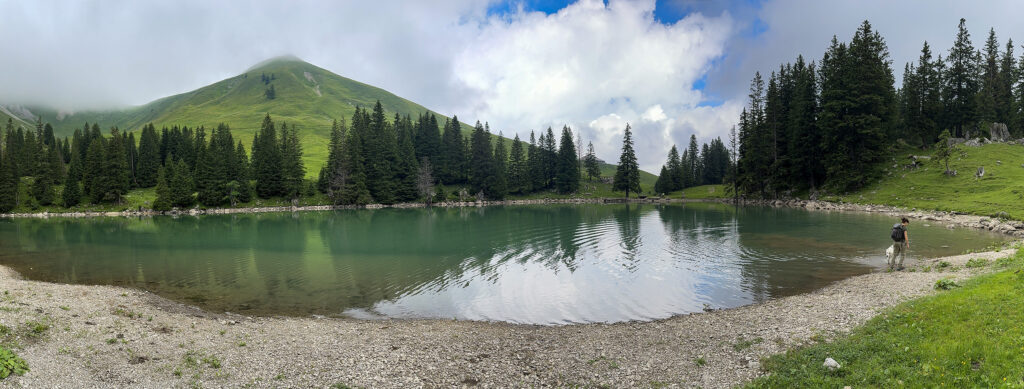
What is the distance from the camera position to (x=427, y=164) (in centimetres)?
13050

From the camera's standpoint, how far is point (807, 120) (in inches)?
3442

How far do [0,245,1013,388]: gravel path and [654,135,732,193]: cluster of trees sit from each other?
140167 mm

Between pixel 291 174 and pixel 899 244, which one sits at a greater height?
pixel 291 174

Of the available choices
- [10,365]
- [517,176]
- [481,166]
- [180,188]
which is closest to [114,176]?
[180,188]

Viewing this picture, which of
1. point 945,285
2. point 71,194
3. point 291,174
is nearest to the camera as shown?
point 945,285

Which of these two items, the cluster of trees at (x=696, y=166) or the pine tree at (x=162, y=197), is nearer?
the pine tree at (x=162, y=197)

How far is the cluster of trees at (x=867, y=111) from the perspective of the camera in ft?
251

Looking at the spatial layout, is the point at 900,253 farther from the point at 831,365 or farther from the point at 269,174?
the point at 269,174

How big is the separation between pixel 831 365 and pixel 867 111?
8889 cm

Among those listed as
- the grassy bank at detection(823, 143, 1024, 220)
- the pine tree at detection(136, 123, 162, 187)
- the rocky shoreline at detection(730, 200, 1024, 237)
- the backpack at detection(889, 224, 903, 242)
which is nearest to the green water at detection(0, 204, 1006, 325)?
the rocky shoreline at detection(730, 200, 1024, 237)

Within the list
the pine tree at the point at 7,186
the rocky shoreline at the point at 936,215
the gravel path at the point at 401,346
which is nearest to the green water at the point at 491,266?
the rocky shoreline at the point at 936,215

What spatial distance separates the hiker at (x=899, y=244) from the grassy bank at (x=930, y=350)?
38.6 ft

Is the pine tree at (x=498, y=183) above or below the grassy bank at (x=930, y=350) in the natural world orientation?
above

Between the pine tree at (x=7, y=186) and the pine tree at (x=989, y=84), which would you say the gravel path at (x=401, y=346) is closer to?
the pine tree at (x=989, y=84)
